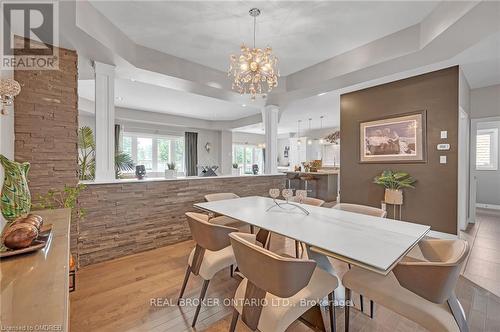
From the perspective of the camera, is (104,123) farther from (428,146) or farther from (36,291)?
(428,146)

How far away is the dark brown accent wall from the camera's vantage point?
337 centimetres

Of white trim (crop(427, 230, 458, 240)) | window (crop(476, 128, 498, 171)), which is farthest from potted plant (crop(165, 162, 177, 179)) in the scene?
window (crop(476, 128, 498, 171))

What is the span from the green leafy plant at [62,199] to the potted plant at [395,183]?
4.27 m

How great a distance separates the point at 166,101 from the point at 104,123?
10.5 feet

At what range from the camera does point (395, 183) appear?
3.85 m

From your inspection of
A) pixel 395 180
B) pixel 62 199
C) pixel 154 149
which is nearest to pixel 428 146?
pixel 395 180

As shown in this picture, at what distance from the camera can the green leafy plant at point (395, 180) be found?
12.3 feet

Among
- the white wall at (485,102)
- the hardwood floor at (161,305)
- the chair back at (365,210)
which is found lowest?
the hardwood floor at (161,305)

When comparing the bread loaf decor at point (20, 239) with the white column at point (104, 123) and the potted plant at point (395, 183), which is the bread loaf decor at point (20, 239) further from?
the potted plant at point (395, 183)

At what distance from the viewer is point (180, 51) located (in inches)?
133

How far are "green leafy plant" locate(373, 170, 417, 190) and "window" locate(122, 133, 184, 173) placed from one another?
5.92 metres

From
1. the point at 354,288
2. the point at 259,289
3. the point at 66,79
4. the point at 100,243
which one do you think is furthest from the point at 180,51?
the point at 354,288

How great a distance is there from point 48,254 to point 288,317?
1202 mm

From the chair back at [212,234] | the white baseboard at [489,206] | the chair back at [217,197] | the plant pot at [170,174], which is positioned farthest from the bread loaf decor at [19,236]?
the white baseboard at [489,206]
